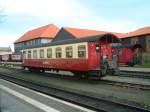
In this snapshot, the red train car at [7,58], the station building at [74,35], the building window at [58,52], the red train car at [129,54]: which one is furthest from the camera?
the red train car at [7,58]

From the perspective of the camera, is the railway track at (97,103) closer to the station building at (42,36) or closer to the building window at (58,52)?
the building window at (58,52)

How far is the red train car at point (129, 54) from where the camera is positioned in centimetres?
4156

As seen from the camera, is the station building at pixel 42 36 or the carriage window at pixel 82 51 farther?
the station building at pixel 42 36

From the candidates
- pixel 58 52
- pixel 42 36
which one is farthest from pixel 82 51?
pixel 42 36

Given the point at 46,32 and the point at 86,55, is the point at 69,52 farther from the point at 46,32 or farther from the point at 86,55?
the point at 46,32

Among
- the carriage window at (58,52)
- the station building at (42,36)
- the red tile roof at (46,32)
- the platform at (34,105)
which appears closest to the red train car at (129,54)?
the carriage window at (58,52)

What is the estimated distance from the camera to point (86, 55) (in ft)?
67.9

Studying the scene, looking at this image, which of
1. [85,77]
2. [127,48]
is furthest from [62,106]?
[127,48]

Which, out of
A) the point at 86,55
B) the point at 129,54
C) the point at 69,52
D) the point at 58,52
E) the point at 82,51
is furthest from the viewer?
the point at 129,54

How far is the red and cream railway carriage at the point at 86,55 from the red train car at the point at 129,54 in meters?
17.7

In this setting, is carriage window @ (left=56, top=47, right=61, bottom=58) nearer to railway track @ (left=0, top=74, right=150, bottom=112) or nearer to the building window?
the building window

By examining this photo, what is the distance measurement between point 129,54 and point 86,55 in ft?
72.5

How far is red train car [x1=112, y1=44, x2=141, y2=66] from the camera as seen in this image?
136 feet

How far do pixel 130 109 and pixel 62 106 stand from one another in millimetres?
2715
